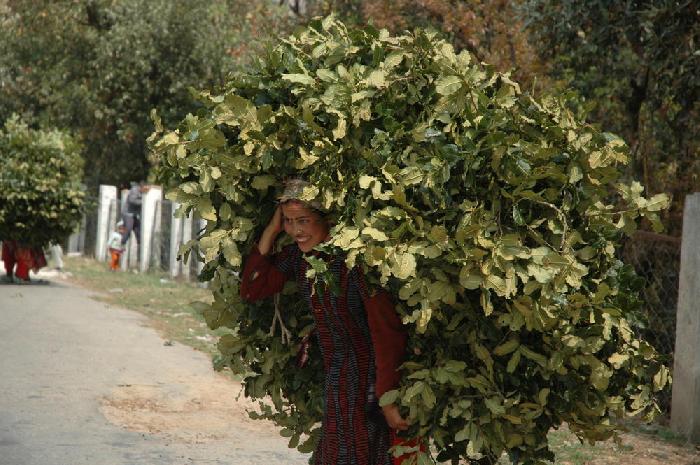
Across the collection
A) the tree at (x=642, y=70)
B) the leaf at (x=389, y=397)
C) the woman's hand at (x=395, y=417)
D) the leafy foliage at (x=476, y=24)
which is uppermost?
the leafy foliage at (x=476, y=24)

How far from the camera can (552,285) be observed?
4266 millimetres

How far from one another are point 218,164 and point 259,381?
3.77ft

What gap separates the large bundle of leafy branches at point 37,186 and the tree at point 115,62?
9.87 metres

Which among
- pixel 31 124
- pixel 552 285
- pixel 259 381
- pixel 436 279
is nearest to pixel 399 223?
pixel 436 279

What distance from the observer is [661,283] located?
9438mm

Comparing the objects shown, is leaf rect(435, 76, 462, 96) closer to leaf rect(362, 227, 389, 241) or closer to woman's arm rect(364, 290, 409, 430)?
leaf rect(362, 227, 389, 241)

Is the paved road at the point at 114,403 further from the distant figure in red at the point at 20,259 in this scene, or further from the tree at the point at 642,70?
the tree at the point at 642,70

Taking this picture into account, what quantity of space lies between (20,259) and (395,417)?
14.9 meters

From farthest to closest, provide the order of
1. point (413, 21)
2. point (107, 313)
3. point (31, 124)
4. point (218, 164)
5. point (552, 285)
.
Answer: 1. point (31, 124)
2. point (413, 21)
3. point (107, 313)
4. point (218, 164)
5. point (552, 285)


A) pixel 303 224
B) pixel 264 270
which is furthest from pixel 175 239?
pixel 303 224

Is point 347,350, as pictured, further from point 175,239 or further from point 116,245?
point 116,245

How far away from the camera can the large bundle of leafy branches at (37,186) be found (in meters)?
17.2

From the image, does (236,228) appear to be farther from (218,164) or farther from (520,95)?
(520,95)

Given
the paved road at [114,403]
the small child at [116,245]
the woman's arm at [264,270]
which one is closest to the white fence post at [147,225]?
the small child at [116,245]
